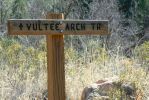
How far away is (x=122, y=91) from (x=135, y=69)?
0.64m

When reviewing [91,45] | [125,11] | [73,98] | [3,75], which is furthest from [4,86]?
[125,11]

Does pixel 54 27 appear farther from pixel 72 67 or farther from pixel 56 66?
pixel 72 67

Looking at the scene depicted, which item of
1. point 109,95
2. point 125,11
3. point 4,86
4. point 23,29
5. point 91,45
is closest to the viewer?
point 23,29

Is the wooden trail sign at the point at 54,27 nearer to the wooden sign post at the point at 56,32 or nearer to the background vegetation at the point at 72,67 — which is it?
the wooden sign post at the point at 56,32

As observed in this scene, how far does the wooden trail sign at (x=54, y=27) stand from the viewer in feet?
10.3

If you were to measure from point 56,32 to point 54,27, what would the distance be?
0.04m

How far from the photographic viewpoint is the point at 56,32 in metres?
3.22

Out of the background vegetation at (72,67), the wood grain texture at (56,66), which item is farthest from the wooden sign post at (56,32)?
the background vegetation at (72,67)

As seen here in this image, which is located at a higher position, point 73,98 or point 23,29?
point 23,29

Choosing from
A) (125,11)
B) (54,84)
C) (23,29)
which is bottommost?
(125,11)

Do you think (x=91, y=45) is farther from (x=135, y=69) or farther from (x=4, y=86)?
(x=4, y=86)

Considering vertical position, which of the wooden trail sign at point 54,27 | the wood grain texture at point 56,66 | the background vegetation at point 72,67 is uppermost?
the wooden trail sign at point 54,27

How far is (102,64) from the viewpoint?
5609mm

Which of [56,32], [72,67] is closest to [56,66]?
[56,32]
